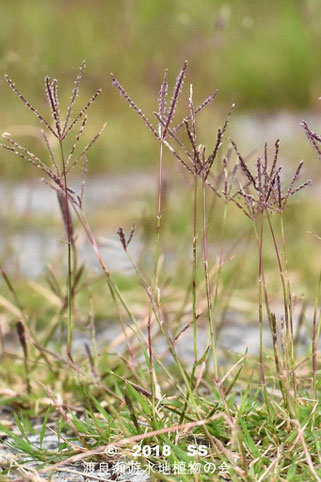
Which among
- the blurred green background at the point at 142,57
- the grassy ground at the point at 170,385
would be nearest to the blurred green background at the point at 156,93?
the blurred green background at the point at 142,57

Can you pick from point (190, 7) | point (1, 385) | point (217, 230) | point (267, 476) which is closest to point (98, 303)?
point (1, 385)

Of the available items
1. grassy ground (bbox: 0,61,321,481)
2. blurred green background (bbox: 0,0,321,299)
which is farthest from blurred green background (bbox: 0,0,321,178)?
grassy ground (bbox: 0,61,321,481)

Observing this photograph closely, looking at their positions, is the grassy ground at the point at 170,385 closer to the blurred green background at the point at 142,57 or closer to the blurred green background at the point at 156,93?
the blurred green background at the point at 156,93

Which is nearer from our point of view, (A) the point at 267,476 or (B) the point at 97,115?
(A) the point at 267,476

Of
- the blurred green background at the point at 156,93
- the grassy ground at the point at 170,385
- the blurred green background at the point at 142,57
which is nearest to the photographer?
the grassy ground at the point at 170,385

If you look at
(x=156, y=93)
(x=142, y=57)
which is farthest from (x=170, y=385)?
(x=142, y=57)

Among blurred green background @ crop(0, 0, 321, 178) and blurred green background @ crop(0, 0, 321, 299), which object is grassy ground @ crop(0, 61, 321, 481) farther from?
blurred green background @ crop(0, 0, 321, 178)

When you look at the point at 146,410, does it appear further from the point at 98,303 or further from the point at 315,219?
the point at 315,219

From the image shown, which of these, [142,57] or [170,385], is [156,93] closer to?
[170,385]

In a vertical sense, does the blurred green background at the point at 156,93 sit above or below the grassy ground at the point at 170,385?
above
